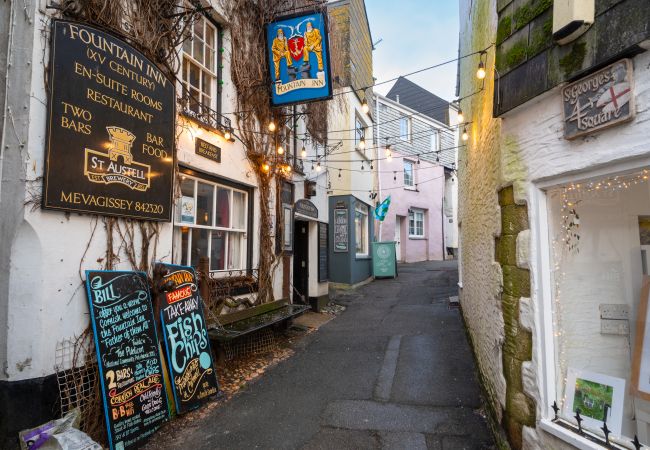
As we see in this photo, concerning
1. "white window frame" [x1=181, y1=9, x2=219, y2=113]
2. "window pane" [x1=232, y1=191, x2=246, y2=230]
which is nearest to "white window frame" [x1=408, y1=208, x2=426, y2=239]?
"window pane" [x1=232, y1=191, x2=246, y2=230]

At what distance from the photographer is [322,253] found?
10266mm

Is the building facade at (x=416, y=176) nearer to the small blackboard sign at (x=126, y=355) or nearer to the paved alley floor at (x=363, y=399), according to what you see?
the paved alley floor at (x=363, y=399)

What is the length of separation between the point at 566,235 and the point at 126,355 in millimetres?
4092

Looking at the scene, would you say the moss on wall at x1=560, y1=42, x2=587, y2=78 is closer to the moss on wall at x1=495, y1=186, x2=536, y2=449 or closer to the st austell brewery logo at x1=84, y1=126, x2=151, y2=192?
the moss on wall at x1=495, y1=186, x2=536, y2=449

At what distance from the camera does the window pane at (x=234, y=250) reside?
6.56m

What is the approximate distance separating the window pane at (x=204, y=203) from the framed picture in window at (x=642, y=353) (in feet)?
16.7

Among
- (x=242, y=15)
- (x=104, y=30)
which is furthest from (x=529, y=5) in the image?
(x=242, y=15)

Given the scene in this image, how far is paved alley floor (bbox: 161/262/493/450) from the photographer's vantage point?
12.6ft

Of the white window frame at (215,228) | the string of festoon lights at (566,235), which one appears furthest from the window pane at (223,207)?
the string of festoon lights at (566,235)

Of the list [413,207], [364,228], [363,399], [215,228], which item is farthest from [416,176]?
[363,399]

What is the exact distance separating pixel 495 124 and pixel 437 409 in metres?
3.15

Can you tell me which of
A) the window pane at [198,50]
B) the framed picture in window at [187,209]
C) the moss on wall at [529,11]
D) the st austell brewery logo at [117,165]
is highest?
the window pane at [198,50]

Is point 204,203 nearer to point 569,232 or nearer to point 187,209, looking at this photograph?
point 187,209

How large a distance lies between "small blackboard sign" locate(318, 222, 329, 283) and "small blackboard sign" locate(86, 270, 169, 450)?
20.1 feet
